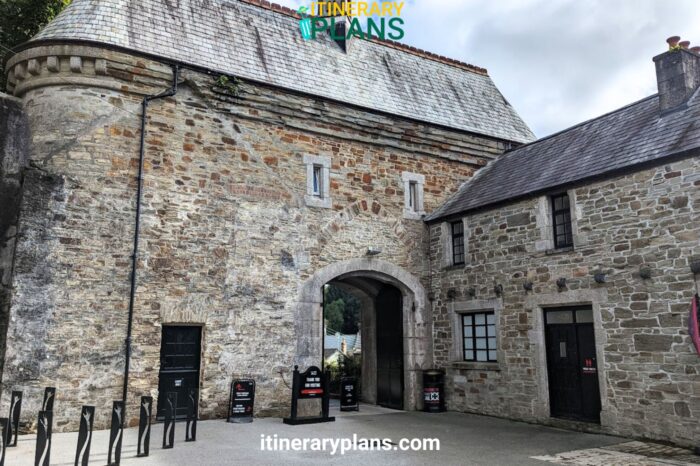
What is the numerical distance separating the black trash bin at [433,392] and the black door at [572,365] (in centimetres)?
269

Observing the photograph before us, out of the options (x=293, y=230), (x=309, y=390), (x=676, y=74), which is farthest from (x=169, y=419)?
(x=676, y=74)

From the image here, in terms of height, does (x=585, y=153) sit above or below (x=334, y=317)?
above

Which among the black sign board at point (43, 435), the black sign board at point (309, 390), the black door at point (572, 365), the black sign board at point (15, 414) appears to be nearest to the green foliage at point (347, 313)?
the black sign board at point (309, 390)

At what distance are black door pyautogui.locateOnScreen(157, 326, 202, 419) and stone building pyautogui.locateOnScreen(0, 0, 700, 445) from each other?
51 millimetres

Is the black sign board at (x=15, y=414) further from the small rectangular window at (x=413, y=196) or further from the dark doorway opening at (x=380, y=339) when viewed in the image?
the small rectangular window at (x=413, y=196)

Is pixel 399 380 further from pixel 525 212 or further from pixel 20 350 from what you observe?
pixel 20 350

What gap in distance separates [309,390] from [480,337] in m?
4.01

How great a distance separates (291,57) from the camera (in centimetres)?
1311

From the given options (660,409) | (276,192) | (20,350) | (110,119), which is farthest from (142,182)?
(660,409)

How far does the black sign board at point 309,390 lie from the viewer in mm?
10148

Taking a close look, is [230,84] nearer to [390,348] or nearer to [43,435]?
[390,348]

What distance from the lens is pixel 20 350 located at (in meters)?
8.90

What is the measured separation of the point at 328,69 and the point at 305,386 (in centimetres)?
754

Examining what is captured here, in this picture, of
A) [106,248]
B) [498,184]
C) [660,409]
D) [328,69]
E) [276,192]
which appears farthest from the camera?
[328,69]
